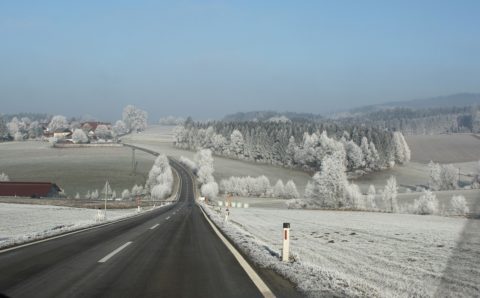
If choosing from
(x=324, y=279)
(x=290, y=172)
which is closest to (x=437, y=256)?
(x=324, y=279)

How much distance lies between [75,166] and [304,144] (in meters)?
64.0

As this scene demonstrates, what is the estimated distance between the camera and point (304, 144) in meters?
139

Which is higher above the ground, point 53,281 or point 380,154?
point 380,154

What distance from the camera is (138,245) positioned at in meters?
15.1

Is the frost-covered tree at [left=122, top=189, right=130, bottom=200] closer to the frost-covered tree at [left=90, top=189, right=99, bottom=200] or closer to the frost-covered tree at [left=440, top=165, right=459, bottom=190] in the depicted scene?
the frost-covered tree at [left=90, top=189, right=99, bottom=200]

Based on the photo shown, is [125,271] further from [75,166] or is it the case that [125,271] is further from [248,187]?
[75,166]

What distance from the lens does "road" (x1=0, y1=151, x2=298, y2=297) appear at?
26.5ft

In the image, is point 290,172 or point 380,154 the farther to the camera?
point 380,154

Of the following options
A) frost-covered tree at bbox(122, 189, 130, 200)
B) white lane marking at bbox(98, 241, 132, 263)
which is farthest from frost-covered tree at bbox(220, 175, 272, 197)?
white lane marking at bbox(98, 241, 132, 263)

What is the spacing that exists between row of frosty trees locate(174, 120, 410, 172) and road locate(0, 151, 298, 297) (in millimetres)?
115768

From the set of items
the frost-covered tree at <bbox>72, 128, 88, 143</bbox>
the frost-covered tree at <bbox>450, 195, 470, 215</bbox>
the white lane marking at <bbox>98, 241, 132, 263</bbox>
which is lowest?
the frost-covered tree at <bbox>450, 195, 470, 215</bbox>

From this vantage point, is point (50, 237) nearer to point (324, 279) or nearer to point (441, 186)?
point (324, 279)

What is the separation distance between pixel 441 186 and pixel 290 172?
39.7 m

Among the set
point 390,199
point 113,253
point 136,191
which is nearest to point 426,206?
point 390,199
